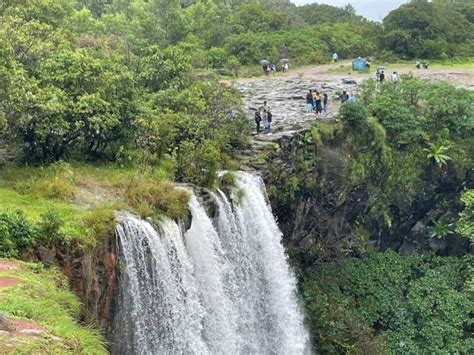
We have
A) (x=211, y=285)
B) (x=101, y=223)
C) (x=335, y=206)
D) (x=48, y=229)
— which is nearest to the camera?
(x=48, y=229)

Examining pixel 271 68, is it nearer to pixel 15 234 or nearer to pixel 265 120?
pixel 265 120

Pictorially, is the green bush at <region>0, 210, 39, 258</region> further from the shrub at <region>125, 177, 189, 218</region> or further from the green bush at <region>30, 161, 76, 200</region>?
the shrub at <region>125, 177, 189, 218</region>

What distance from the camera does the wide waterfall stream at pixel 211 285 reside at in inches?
463

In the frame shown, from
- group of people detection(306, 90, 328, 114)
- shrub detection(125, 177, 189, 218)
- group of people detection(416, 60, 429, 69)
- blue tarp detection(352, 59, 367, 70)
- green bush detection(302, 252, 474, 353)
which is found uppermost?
blue tarp detection(352, 59, 367, 70)

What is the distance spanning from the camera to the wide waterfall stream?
38.5 feet

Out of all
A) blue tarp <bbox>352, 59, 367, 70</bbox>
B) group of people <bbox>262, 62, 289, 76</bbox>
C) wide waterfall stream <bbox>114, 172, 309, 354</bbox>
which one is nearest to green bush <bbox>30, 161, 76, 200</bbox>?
wide waterfall stream <bbox>114, 172, 309, 354</bbox>

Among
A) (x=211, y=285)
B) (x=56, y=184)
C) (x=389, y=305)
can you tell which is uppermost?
(x=56, y=184)

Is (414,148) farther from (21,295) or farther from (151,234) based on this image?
(21,295)

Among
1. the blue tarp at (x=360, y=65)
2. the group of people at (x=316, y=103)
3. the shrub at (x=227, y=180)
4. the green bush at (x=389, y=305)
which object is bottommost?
the green bush at (x=389, y=305)

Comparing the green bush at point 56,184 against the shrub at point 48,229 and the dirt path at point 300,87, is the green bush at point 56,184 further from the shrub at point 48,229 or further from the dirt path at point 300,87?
the dirt path at point 300,87

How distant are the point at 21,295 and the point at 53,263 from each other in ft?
7.17

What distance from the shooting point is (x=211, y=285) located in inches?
555

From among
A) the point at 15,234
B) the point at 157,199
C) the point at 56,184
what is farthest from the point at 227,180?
the point at 15,234

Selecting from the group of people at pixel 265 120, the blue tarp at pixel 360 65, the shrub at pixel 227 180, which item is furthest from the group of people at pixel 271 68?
the shrub at pixel 227 180
